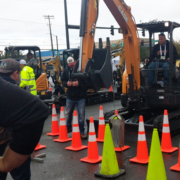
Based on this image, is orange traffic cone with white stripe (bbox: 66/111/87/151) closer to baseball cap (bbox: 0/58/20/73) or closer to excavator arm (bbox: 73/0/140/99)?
excavator arm (bbox: 73/0/140/99)

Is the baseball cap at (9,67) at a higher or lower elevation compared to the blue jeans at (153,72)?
higher

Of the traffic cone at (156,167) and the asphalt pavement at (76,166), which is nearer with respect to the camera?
the traffic cone at (156,167)

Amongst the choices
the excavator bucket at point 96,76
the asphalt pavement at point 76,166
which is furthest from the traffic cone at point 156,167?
the excavator bucket at point 96,76

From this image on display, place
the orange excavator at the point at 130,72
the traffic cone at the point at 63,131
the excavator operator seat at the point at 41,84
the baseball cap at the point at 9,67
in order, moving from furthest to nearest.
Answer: the excavator operator seat at the point at 41,84
the traffic cone at the point at 63,131
the orange excavator at the point at 130,72
the baseball cap at the point at 9,67

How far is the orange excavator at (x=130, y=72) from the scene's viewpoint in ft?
22.0

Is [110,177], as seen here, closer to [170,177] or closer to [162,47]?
[170,177]

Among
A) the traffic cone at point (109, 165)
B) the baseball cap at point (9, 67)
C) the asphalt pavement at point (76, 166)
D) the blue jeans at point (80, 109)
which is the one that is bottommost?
the asphalt pavement at point (76, 166)

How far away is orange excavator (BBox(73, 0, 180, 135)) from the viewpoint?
22.0 ft

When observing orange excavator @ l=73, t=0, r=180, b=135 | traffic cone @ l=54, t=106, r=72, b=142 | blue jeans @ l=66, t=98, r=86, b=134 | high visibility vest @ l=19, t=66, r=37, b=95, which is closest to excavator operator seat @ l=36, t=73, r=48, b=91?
high visibility vest @ l=19, t=66, r=37, b=95

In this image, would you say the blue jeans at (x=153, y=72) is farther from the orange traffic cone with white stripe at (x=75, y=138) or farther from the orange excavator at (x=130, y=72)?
the orange traffic cone with white stripe at (x=75, y=138)

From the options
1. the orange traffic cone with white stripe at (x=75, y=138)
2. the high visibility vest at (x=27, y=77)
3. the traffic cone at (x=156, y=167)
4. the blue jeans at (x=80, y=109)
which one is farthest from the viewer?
the high visibility vest at (x=27, y=77)

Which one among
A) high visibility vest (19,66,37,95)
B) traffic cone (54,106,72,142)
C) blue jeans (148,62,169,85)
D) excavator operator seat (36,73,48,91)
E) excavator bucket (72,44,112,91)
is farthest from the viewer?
excavator operator seat (36,73,48,91)

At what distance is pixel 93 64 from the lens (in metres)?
7.11

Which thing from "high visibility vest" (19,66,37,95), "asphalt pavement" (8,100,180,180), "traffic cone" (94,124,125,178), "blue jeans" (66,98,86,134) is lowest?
"asphalt pavement" (8,100,180,180)
